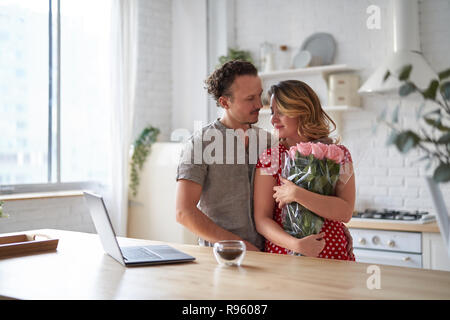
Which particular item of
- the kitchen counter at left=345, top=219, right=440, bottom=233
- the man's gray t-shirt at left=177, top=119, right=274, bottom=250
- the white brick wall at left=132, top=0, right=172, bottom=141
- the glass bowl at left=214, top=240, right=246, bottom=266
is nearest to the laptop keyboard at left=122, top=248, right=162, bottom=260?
the glass bowl at left=214, top=240, right=246, bottom=266

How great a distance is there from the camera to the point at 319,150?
1.84 meters

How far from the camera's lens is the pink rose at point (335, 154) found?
185 centimetres

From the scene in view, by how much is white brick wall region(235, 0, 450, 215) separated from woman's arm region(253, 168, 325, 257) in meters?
1.88

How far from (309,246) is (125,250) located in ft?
2.39

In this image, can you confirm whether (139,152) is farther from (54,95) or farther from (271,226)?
(271,226)

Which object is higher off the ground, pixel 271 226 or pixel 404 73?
pixel 404 73

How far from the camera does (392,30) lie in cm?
392

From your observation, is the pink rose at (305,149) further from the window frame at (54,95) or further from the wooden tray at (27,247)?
the window frame at (54,95)

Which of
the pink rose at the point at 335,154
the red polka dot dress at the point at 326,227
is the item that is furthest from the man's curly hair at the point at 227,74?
the pink rose at the point at 335,154

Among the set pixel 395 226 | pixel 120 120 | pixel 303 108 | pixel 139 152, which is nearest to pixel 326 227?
pixel 303 108

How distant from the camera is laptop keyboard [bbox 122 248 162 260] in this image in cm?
183

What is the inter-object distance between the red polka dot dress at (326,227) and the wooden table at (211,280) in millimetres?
209

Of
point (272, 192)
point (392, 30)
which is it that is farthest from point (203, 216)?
point (392, 30)
